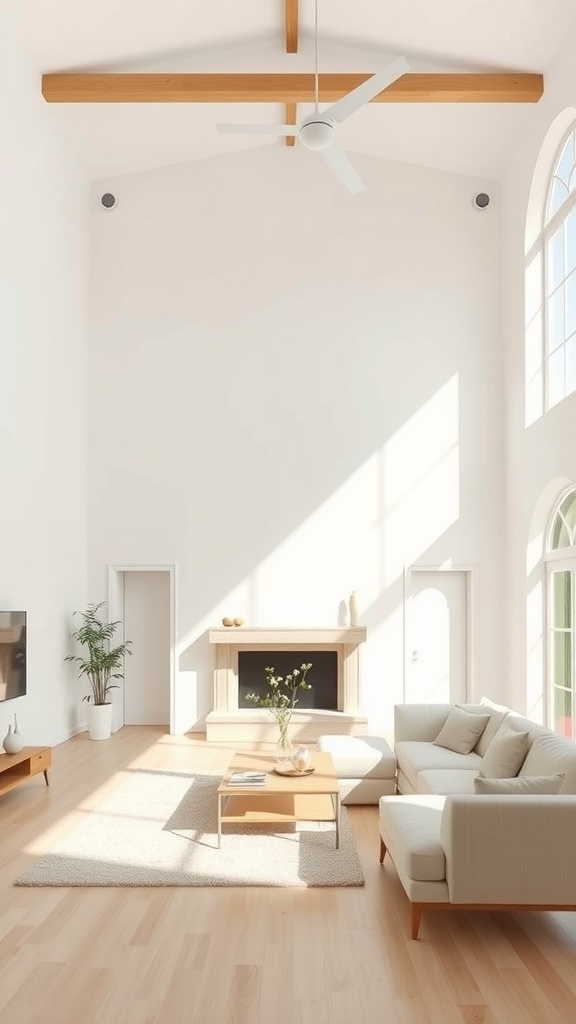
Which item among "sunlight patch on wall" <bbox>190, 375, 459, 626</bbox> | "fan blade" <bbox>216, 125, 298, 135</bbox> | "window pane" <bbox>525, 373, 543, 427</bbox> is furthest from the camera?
"sunlight patch on wall" <bbox>190, 375, 459, 626</bbox>

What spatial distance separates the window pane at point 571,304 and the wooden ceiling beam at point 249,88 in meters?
1.80

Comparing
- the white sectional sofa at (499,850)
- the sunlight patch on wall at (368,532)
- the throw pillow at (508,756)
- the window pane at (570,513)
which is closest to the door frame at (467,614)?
the sunlight patch on wall at (368,532)

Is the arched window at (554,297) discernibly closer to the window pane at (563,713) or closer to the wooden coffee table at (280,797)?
the window pane at (563,713)

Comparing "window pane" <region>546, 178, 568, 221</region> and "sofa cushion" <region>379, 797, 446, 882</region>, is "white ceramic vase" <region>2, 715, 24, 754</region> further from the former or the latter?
"window pane" <region>546, 178, 568, 221</region>

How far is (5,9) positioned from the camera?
7.45 metres

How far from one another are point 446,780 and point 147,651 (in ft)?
17.5

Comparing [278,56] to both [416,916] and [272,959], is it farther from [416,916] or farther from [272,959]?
[272,959]

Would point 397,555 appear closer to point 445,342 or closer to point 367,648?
point 367,648

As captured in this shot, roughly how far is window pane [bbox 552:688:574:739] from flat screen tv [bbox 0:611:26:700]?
14.9 feet

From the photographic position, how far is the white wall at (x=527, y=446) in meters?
7.80

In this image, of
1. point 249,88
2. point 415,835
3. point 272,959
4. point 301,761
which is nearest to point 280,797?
point 301,761

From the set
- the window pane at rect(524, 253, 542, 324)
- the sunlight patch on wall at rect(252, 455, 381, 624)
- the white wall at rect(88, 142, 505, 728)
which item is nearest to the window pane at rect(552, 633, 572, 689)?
the white wall at rect(88, 142, 505, 728)

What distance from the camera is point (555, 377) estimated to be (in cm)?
838

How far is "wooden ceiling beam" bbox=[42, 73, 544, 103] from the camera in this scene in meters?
8.36
